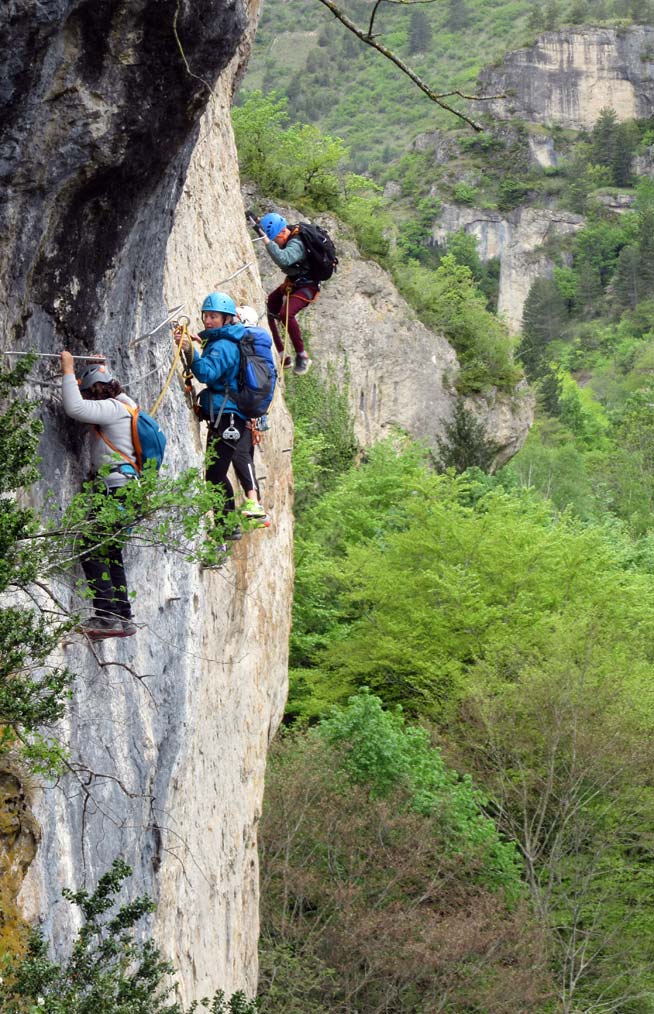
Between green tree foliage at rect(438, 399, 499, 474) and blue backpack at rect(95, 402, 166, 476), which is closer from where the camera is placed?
blue backpack at rect(95, 402, 166, 476)

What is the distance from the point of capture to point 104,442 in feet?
23.8

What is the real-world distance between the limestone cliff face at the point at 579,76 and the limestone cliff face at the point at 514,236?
14.3m

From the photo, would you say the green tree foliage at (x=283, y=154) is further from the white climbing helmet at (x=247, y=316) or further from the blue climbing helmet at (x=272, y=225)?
the white climbing helmet at (x=247, y=316)

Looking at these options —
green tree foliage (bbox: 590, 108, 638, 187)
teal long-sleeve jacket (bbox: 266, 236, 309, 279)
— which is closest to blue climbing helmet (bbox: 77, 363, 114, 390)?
teal long-sleeve jacket (bbox: 266, 236, 309, 279)

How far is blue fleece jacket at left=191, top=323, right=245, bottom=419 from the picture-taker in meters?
8.62

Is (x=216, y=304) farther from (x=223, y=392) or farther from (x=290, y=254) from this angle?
(x=290, y=254)

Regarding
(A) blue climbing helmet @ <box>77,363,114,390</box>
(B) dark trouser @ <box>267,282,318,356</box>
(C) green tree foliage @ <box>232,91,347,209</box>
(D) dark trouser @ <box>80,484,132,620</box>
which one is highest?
(C) green tree foliage @ <box>232,91,347,209</box>

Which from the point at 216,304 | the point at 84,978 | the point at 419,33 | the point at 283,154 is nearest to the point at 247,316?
the point at 216,304

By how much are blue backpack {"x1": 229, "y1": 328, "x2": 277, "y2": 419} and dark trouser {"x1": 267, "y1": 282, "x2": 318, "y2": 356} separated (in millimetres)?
2457

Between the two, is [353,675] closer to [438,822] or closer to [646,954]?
[438,822]

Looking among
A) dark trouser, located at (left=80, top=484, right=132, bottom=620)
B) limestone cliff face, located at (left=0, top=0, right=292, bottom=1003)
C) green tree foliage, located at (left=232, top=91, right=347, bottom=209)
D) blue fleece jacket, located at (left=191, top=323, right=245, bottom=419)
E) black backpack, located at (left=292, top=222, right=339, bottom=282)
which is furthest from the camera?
green tree foliage, located at (left=232, top=91, right=347, bottom=209)

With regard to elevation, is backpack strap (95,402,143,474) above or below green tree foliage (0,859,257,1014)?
above

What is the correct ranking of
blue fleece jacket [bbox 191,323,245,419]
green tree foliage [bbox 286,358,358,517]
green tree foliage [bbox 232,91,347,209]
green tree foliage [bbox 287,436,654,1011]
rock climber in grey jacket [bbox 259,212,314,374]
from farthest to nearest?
green tree foliage [bbox 232,91,347,209] → green tree foliage [bbox 286,358,358,517] → green tree foliage [bbox 287,436,654,1011] → rock climber in grey jacket [bbox 259,212,314,374] → blue fleece jacket [bbox 191,323,245,419]

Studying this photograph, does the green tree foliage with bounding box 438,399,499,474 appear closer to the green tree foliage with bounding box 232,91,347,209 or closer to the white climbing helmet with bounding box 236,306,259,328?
the green tree foliage with bounding box 232,91,347,209
